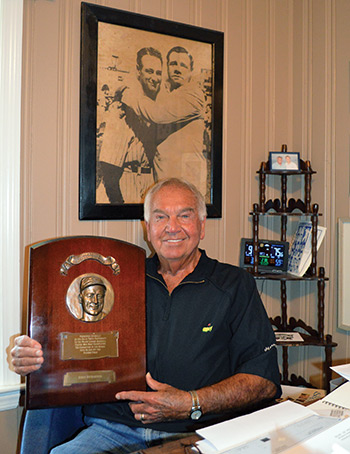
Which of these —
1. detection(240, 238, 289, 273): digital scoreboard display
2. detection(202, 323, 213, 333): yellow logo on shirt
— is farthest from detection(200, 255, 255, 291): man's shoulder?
detection(240, 238, 289, 273): digital scoreboard display

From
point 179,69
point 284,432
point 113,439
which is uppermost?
A: point 179,69

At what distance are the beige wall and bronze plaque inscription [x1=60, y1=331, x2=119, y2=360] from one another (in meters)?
0.75

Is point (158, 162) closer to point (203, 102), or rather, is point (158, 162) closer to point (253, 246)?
point (203, 102)

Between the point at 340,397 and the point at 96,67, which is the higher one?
the point at 96,67

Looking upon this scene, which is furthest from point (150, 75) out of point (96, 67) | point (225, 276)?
point (225, 276)

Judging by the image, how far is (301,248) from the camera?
103 inches

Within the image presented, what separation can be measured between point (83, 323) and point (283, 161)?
1584 millimetres

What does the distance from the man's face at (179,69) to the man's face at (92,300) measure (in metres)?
1.31

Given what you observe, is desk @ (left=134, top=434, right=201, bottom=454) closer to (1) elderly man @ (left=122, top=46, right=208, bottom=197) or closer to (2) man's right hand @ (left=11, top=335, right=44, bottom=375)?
(2) man's right hand @ (left=11, top=335, right=44, bottom=375)

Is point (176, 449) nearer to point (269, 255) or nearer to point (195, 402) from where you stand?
point (195, 402)

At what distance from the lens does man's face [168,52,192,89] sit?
239 centimetres

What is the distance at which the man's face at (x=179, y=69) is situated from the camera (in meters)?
2.39

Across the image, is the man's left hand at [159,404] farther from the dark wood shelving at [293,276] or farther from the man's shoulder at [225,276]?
the dark wood shelving at [293,276]

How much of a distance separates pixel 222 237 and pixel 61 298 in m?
1.29
